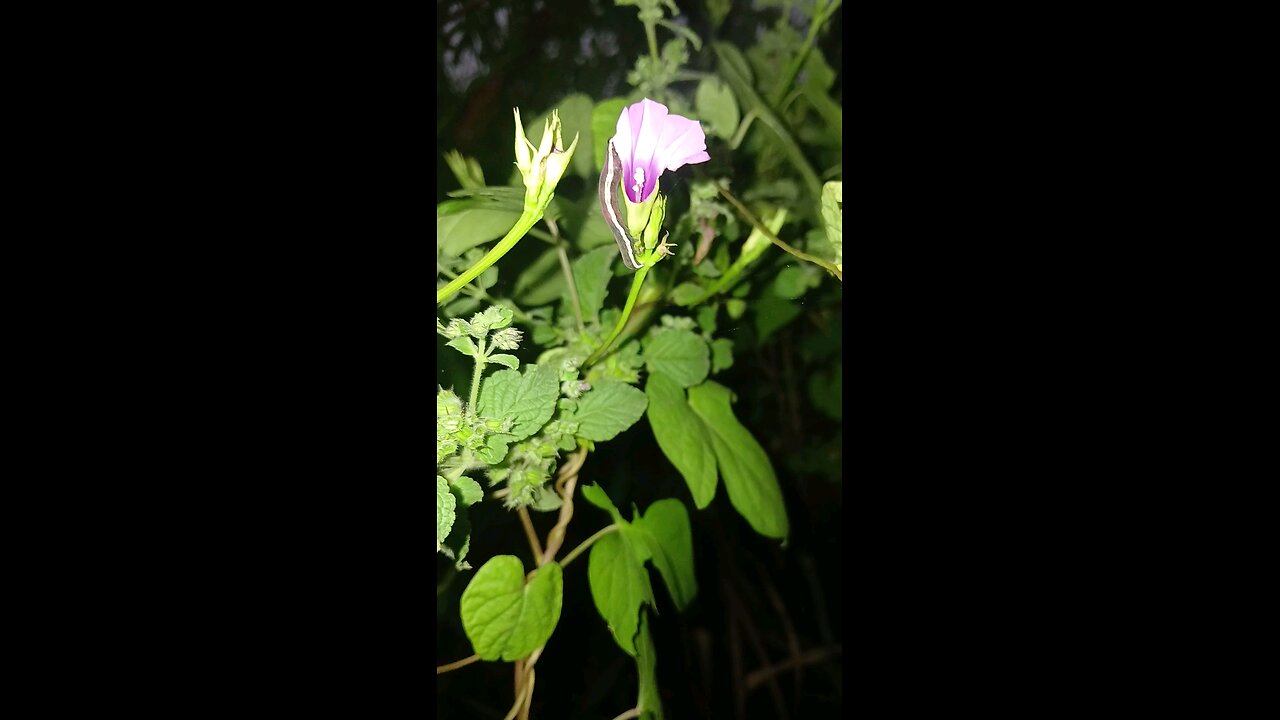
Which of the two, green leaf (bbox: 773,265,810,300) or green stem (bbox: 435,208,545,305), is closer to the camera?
green stem (bbox: 435,208,545,305)

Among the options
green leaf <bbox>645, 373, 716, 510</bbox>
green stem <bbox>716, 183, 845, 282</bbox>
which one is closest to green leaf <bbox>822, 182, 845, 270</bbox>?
green stem <bbox>716, 183, 845, 282</bbox>

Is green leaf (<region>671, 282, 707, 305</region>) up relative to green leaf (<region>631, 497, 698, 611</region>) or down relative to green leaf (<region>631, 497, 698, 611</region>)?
up

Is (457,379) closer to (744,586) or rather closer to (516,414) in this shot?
(516,414)

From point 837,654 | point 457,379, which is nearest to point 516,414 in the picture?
point 457,379

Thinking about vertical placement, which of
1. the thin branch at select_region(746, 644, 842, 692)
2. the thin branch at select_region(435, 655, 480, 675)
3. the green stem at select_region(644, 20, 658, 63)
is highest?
the green stem at select_region(644, 20, 658, 63)

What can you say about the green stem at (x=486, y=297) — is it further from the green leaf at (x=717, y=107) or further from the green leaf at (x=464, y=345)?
the green leaf at (x=717, y=107)

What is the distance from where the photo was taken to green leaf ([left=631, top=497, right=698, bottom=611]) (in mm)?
488

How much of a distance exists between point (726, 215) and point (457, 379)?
0.60 ft

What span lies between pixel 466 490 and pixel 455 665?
91 mm

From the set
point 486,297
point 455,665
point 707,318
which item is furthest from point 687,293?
point 455,665

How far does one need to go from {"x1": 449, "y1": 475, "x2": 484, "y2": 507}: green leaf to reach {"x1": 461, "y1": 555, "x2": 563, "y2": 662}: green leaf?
0.11 feet

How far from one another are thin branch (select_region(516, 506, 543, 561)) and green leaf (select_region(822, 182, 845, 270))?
0.23 metres

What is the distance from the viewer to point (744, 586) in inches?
20.6

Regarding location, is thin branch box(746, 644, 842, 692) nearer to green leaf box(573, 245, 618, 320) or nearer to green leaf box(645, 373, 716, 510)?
green leaf box(645, 373, 716, 510)
